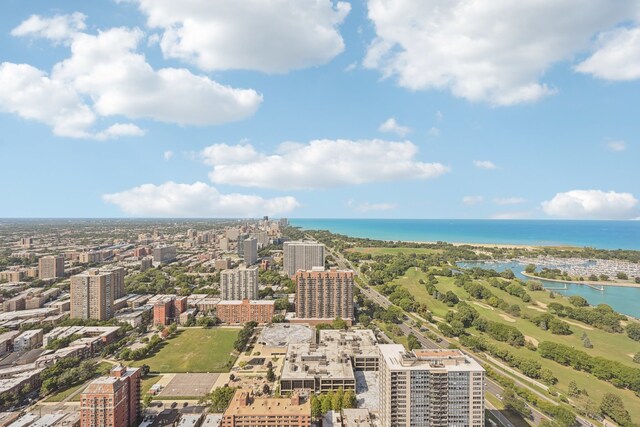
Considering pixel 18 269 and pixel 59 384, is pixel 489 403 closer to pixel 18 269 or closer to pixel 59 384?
pixel 59 384

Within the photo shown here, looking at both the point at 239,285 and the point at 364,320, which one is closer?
the point at 364,320

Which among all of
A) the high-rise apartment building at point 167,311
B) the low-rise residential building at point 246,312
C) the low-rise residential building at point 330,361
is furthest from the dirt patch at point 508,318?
the high-rise apartment building at point 167,311

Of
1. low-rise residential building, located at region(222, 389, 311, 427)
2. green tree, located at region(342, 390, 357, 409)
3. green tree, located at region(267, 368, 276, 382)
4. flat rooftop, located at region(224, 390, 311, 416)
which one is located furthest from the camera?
green tree, located at region(267, 368, 276, 382)

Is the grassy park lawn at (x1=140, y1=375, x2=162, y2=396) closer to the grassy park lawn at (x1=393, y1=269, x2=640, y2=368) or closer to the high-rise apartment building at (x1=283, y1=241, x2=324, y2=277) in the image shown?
the grassy park lawn at (x1=393, y1=269, x2=640, y2=368)

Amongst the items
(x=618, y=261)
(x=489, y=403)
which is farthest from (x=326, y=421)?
(x=618, y=261)

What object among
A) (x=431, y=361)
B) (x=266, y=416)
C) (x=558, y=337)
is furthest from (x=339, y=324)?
(x=558, y=337)

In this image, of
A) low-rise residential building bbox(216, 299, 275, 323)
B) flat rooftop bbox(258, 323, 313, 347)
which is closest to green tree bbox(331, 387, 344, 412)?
flat rooftop bbox(258, 323, 313, 347)

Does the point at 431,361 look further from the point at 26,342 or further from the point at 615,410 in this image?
the point at 26,342
